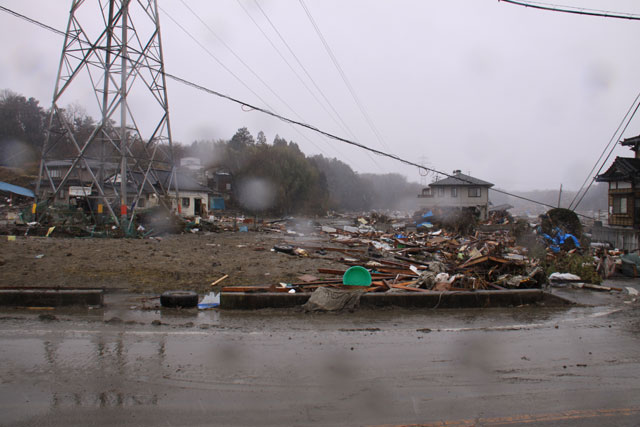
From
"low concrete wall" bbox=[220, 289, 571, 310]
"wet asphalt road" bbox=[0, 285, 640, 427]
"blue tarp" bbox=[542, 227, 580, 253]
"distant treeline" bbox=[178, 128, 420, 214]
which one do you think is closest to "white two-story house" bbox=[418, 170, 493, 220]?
"distant treeline" bbox=[178, 128, 420, 214]

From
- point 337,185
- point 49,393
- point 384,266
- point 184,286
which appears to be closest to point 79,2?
point 184,286

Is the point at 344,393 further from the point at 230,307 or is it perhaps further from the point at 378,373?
the point at 230,307

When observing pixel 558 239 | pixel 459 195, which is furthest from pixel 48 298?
pixel 459 195

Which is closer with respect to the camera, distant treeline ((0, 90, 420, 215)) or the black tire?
the black tire

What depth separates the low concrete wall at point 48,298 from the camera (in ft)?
26.4

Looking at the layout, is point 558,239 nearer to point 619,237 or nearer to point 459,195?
point 619,237

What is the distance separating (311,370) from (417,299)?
4.26 meters

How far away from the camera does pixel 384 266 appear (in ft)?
45.0

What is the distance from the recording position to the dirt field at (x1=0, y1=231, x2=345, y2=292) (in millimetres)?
9867

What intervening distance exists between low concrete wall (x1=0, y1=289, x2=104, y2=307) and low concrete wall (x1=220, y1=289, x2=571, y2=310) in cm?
253

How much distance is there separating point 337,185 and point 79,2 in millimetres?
88586

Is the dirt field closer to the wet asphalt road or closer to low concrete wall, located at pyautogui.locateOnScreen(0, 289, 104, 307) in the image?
low concrete wall, located at pyautogui.locateOnScreen(0, 289, 104, 307)

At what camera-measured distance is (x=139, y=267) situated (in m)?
11.6

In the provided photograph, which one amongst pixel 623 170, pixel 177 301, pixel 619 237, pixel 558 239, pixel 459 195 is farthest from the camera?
pixel 459 195
